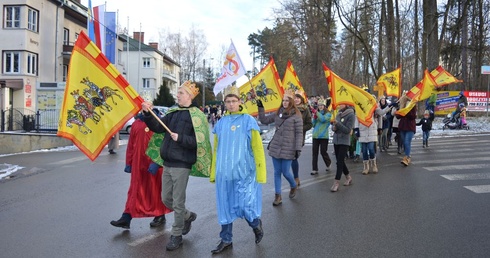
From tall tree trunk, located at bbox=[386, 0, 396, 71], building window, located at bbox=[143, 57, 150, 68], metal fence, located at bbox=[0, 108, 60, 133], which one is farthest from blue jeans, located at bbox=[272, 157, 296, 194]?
building window, located at bbox=[143, 57, 150, 68]

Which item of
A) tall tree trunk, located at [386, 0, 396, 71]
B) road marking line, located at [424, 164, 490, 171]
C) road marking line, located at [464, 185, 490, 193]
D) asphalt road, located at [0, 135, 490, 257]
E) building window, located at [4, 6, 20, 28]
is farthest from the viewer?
building window, located at [4, 6, 20, 28]

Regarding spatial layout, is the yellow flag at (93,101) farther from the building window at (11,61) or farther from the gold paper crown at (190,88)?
the building window at (11,61)

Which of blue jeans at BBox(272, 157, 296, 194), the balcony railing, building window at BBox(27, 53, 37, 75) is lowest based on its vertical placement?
blue jeans at BBox(272, 157, 296, 194)

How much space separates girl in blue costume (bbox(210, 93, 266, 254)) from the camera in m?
4.99

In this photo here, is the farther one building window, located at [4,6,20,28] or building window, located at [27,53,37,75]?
building window, located at [27,53,37,75]

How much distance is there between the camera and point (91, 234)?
224 inches

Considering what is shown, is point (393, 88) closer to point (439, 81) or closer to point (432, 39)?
point (439, 81)

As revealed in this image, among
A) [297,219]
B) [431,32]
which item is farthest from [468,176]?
[431,32]

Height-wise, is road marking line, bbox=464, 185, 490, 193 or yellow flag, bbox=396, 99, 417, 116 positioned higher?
yellow flag, bbox=396, 99, 417, 116

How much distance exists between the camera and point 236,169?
498 cm

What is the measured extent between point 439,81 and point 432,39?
1160cm

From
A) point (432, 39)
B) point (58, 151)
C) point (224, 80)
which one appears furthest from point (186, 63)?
point (224, 80)

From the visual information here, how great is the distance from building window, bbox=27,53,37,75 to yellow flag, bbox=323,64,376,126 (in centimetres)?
2676

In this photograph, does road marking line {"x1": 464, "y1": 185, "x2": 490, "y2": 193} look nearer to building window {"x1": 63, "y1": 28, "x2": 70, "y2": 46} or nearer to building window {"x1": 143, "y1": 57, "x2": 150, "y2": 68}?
building window {"x1": 63, "y1": 28, "x2": 70, "y2": 46}
